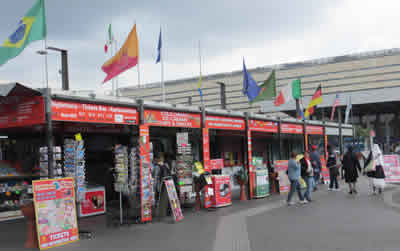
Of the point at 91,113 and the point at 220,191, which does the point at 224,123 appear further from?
the point at 91,113

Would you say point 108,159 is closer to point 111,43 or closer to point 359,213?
point 111,43

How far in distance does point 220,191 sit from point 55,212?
221 inches

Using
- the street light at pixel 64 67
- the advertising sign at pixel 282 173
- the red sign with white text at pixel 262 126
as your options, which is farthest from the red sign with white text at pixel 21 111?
the advertising sign at pixel 282 173

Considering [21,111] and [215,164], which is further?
[215,164]

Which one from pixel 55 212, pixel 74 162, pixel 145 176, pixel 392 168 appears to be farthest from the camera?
pixel 392 168

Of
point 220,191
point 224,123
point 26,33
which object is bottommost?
point 220,191

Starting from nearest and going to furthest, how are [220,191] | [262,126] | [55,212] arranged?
1. [55,212]
2. [220,191]
3. [262,126]

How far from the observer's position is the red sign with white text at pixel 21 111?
25.2ft

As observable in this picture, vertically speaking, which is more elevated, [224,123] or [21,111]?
[21,111]

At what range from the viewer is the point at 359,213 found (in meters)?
9.82

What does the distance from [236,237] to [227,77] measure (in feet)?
267

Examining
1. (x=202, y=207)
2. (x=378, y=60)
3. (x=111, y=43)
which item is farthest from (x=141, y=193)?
(x=378, y=60)

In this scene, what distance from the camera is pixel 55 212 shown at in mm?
7484

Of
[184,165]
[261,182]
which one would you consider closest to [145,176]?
[184,165]
